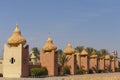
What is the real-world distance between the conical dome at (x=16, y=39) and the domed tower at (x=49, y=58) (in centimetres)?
452

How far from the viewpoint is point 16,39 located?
34.1 m

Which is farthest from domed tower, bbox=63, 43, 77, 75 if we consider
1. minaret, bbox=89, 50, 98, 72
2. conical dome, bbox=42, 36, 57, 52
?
minaret, bbox=89, 50, 98, 72

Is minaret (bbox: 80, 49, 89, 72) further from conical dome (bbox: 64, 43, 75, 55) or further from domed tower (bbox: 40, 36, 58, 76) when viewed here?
domed tower (bbox: 40, 36, 58, 76)

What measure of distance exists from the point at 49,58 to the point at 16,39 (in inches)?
208

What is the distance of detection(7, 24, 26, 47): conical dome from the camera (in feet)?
111

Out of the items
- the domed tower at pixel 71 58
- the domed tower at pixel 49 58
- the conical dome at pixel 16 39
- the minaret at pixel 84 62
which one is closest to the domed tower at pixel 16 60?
the conical dome at pixel 16 39

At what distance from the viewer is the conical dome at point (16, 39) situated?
111ft

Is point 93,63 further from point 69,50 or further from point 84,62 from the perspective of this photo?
point 69,50

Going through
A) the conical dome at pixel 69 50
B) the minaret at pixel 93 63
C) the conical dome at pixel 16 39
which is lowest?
the minaret at pixel 93 63

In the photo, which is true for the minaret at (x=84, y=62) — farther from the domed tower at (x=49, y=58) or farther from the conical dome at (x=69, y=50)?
the domed tower at (x=49, y=58)

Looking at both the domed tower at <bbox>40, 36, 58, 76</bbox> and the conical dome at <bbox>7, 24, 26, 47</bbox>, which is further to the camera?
the domed tower at <bbox>40, 36, 58, 76</bbox>

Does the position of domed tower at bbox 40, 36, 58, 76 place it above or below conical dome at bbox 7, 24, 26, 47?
below

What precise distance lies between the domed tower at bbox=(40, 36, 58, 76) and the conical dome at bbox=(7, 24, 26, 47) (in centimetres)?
452

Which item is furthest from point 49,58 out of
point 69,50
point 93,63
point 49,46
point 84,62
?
point 93,63
